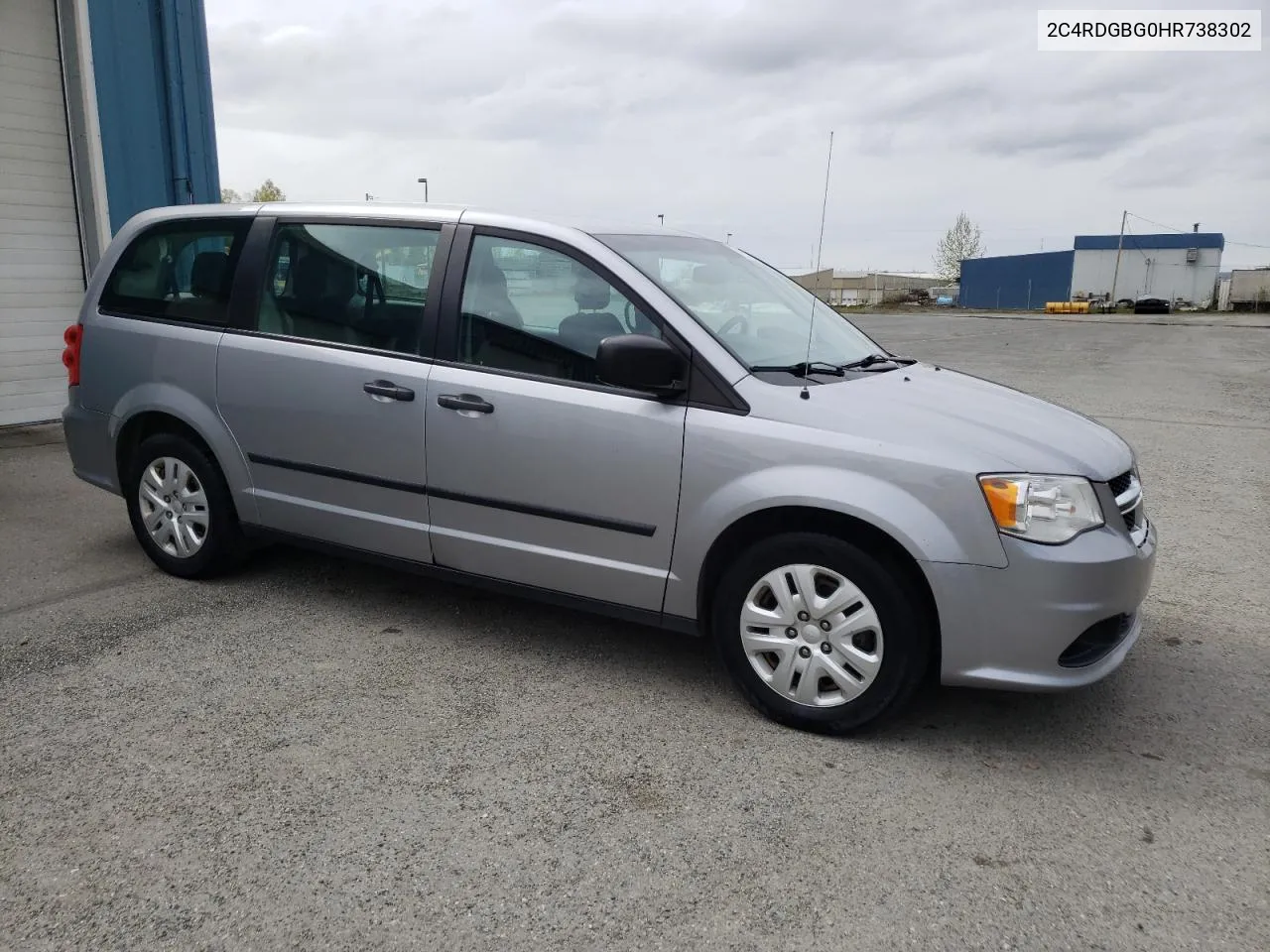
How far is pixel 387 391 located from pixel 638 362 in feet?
3.81

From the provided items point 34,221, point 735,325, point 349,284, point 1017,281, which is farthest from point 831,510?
point 1017,281

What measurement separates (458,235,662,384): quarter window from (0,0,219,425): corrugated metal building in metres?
6.84

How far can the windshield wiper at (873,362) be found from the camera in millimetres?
3939

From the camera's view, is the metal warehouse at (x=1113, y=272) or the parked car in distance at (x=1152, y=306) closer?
the parked car in distance at (x=1152, y=306)

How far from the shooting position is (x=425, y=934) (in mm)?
2355

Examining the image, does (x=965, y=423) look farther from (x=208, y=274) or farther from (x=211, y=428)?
(x=208, y=274)

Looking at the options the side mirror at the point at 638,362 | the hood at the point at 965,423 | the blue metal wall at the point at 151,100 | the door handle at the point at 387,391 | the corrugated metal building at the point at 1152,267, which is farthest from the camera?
the corrugated metal building at the point at 1152,267

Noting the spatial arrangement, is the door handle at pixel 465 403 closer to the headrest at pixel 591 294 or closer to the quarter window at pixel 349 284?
the quarter window at pixel 349 284

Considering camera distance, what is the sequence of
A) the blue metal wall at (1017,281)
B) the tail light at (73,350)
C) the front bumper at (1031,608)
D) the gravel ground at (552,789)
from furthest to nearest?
the blue metal wall at (1017,281) → the tail light at (73,350) → the front bumper at (1031,608) → the gravel ground at (552,789)

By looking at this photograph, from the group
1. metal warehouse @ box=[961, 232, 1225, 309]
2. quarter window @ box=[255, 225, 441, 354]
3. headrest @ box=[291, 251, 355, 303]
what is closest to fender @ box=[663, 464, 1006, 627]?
quarter window @ box=[255, 225, 441, 354]

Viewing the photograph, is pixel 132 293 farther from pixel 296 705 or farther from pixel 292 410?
pixel 296 705

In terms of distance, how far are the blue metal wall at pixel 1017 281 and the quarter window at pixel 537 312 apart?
7565 centimetres

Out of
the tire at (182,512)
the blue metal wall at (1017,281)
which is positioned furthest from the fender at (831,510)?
the blue metal wall at (1017,281)

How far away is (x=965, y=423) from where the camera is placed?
332 centimetres
